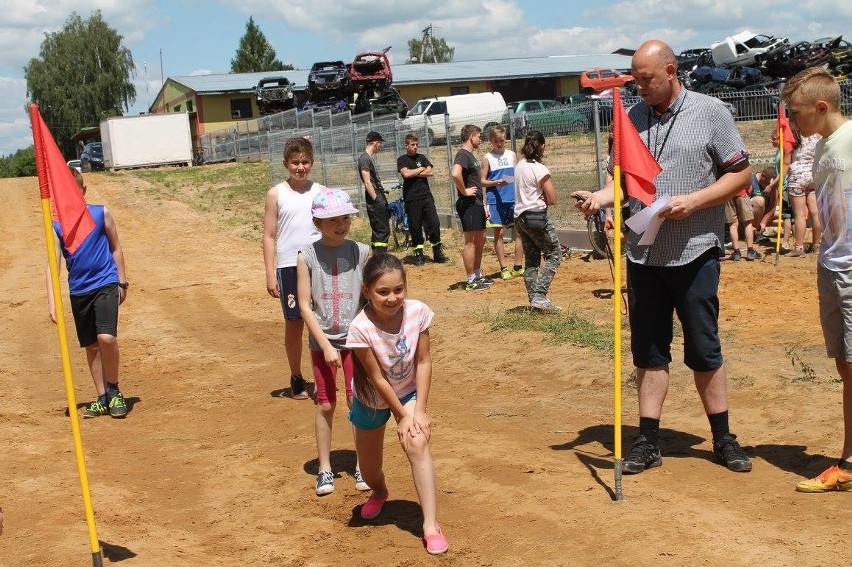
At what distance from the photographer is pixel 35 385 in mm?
10500

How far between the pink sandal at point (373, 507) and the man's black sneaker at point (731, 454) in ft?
6.31

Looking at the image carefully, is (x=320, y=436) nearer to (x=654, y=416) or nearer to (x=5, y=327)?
(x=654, y=416)

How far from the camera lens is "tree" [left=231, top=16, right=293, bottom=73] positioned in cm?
9556

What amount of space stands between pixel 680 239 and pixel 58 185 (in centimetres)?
330

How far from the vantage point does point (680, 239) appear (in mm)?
5703

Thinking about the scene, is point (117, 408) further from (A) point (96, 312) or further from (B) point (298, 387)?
(B) point (298, 387)

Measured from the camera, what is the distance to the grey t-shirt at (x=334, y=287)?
19.6ft

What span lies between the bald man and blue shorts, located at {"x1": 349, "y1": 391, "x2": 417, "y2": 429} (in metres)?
1.51

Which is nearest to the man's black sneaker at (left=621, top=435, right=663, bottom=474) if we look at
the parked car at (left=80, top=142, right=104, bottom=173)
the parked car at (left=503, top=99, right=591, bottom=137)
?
the parked car at (left=503, top=99, right=591, bottom=137)

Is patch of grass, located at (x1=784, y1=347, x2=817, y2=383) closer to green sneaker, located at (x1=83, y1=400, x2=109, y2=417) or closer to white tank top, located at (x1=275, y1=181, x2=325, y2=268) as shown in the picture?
white tank top, located at (x1=275, y1=181, x2=325, y2=268)

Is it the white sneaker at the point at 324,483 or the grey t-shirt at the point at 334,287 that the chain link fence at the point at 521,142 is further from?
the white sneaker at the point at 324,483

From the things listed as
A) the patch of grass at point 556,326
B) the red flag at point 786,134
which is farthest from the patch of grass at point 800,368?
the red flag at point 786,134

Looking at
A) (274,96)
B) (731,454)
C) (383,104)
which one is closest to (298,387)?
(731,454)

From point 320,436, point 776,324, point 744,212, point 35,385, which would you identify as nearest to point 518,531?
point 320,436
